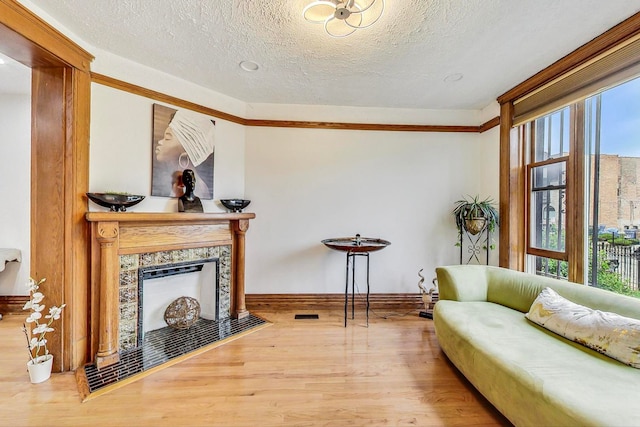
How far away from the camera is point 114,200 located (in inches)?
82.8

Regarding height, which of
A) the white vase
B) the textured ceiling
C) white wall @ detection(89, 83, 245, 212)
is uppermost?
the textured ceiling

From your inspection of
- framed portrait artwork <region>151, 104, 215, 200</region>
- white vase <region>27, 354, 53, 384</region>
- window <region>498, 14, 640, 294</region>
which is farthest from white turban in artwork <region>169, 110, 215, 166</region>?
window <region>498, 14, 640, 294</region>

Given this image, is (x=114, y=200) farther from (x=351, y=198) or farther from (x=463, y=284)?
(x=463, y=284)

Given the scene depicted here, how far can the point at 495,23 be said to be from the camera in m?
1.85

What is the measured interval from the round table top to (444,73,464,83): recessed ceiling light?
1785mm

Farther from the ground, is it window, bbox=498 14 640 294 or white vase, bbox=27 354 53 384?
window, bbox=498 14 640 294

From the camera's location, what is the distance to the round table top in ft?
9.03

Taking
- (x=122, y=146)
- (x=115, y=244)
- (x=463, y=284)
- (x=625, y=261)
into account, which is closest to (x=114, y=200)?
(x=115, y=244)

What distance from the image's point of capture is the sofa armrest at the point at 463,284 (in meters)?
2.52

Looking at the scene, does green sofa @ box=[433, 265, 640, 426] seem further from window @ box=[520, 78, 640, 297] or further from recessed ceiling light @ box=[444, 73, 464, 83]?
recessed ceiling light @ box=[444, 73, 464, 83]

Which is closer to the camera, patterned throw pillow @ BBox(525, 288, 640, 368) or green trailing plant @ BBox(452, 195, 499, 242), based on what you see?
patterned throw pillow @ BBox(525, 288, 640, 368)

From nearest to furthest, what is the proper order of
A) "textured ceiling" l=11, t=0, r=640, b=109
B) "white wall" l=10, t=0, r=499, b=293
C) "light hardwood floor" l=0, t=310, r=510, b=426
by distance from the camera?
"light hardwood floor" l=0, t=310, r=510, b=426
"textured ceiling" l=11, t=0, r=640, b=109
"white wall" l=10, t=0, r=499, b=293

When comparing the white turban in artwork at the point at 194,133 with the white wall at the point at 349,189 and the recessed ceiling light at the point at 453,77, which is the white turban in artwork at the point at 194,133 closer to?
the white wall at the point at 349,189

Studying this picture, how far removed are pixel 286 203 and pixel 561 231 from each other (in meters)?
2.89
